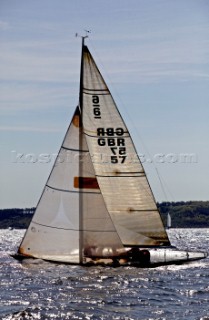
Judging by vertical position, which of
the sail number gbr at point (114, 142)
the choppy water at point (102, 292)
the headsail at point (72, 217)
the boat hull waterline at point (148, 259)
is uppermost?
the sail number gbr at point (114, 142)

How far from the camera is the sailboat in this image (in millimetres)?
41156

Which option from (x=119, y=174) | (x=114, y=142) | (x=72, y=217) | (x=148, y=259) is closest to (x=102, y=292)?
(x=72, y=217)

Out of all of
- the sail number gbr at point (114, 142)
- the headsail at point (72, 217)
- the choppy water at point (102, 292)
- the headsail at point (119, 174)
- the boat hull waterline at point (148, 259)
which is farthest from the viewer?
the sail number gbr at point (114, 142)

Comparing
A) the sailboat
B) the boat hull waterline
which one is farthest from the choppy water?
the sailboat

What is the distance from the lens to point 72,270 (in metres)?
42.6

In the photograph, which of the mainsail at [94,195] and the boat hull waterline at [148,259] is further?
the boat hull waterline at [148,259]

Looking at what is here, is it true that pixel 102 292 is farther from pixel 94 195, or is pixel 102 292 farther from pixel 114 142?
pixel 114 142

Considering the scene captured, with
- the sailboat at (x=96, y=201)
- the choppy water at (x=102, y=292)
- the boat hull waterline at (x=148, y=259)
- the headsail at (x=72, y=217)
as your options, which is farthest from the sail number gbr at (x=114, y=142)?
the choppy water at (x=102, y=292)

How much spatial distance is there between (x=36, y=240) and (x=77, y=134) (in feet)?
22.8

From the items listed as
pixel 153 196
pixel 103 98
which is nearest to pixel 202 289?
pixel 153 196

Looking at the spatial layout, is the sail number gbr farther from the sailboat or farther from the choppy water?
the choppy water

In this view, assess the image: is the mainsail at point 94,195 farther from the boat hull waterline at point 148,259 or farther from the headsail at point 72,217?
the boat hull waterline at point 148,259

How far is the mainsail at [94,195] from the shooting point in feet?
135

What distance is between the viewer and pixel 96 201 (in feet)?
136
